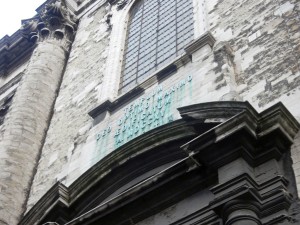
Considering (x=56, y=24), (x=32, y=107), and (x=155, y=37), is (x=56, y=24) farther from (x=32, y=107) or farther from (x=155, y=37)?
(x=155, y=37)

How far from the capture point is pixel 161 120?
8.16 meters

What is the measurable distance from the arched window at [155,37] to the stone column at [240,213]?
4682 millimetres

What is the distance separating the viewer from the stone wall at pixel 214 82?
7047 mm

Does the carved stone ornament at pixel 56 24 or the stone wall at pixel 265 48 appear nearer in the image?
the stone wall at pixel 265 48

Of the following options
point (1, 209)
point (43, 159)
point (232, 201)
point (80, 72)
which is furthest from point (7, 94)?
point (232, 201)

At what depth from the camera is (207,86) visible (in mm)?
7805

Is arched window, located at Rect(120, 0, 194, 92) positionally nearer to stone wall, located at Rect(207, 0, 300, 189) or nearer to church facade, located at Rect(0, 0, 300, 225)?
church facade, located at Rect(0, 0, 300, 225)

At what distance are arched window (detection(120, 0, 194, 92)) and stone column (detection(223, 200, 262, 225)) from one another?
4.68 metres

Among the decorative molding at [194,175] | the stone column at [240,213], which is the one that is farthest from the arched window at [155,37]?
the stone column at [240,213]

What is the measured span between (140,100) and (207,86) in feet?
5.18

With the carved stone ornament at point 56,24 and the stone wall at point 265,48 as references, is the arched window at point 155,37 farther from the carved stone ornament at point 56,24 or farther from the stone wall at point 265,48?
the carved stone ornament at point 56,24

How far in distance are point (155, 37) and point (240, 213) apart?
6.12 meters

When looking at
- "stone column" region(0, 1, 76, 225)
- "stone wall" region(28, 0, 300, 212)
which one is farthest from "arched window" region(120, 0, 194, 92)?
"stone column" region(0, 1, 76, 225)

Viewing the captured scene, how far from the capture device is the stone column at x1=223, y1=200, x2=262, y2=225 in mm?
5230
